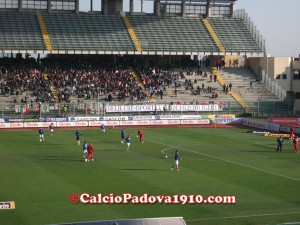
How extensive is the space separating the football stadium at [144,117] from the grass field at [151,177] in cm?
9

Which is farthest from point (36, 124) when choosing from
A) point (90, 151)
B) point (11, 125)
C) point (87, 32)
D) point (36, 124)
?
point (90, 151)

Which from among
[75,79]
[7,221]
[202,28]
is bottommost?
[7,221]

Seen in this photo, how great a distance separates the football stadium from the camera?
31203mm

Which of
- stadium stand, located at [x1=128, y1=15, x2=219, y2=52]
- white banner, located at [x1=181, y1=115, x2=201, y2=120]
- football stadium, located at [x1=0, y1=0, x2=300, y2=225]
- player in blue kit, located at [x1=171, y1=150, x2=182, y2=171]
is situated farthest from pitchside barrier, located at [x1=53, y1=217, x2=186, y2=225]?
stadium stand, located at [x1=128, y1=15, x2=219, y2=52]

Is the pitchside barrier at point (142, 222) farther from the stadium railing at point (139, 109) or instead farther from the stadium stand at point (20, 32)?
the stadium stand at point (20, 32)

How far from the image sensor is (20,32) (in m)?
85.6

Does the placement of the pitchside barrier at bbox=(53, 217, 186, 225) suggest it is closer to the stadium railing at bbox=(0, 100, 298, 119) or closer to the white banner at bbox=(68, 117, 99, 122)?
the stadium railing at bbox=(0, 100, 298, 119)

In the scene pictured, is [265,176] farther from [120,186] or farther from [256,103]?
[256,103]

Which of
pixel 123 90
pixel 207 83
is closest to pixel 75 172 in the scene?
pixel 123 90

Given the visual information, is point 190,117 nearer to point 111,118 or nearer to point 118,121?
point 118,121

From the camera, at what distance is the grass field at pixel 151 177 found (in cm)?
2881

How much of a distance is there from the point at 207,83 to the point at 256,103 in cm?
819

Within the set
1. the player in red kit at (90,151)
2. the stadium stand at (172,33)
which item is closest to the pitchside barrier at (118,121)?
the stadium stand at (172,33)

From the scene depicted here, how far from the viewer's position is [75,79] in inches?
3206
